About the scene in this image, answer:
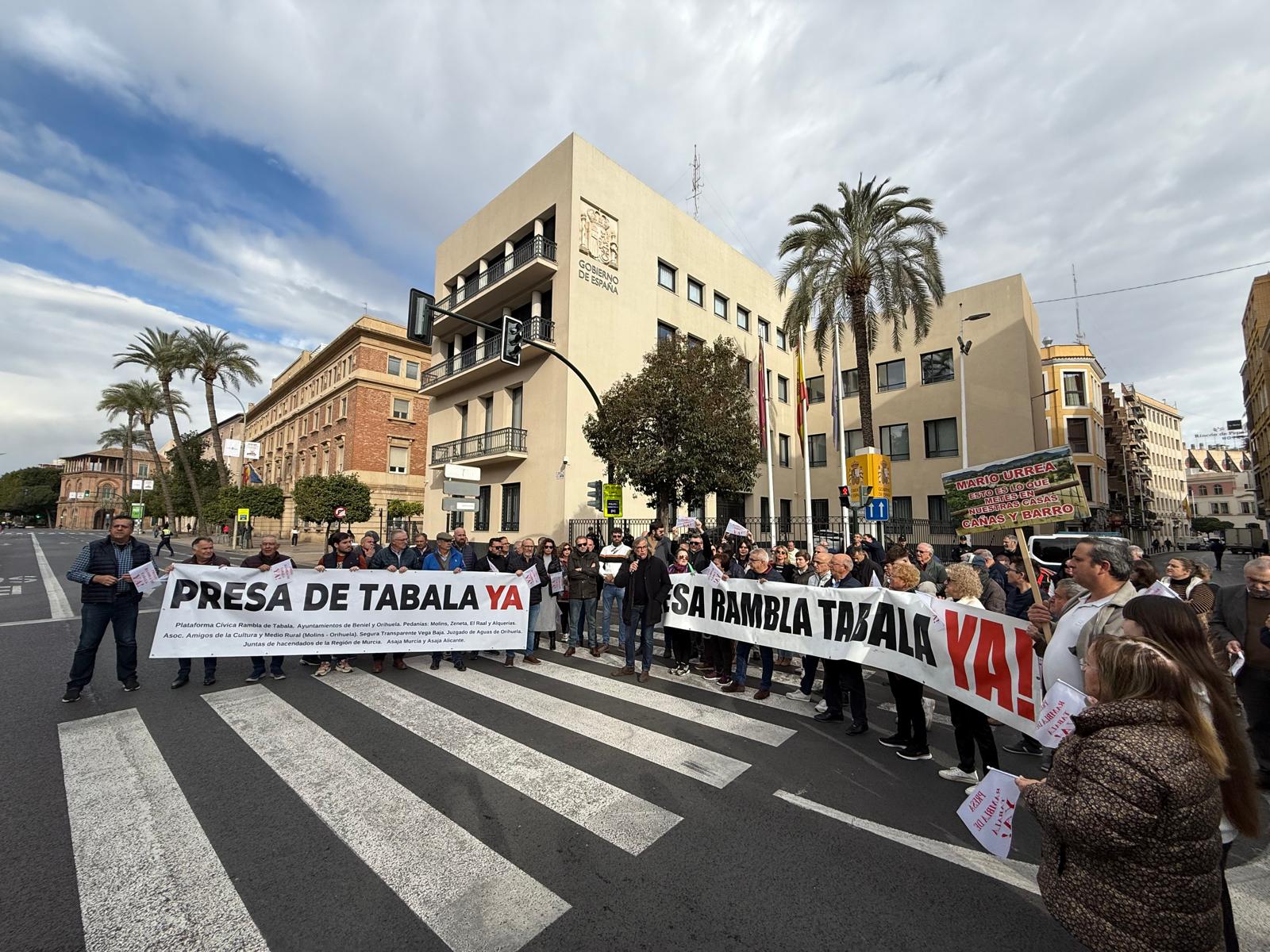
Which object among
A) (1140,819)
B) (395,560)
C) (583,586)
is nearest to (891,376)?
(583,586)

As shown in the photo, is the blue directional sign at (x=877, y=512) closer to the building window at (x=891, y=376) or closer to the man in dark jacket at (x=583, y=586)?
the man in dark jacket at (x=583, y=586)

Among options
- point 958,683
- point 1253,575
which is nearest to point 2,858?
point 958,683

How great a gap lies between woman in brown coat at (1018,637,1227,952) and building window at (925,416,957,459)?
29.2m

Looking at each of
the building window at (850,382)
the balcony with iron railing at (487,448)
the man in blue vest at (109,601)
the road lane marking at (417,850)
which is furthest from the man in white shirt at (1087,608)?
the building window at (850,382)

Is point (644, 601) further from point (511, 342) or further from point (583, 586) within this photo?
point (511, 342)

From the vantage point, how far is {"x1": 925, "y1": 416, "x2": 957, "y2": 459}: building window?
27.7 metres

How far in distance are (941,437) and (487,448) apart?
22.2 m

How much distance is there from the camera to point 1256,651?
4461 mm

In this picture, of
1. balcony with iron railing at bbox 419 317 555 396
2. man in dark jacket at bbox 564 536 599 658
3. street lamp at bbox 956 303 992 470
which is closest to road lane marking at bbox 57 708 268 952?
man in dark jacket at bbox 564 536 599 658

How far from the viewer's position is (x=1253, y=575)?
4574 millimetres

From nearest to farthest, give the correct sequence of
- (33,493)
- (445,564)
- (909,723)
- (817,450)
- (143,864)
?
(143,864)
(909,723)
(445,564)
(817,450)
(33,493)

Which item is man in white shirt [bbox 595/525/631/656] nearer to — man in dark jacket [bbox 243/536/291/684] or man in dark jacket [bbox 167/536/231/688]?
man in dark jacket [bbox 243/536/291/684]

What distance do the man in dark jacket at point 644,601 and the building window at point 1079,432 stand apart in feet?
124

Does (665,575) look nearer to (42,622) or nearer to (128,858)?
(128,858)
